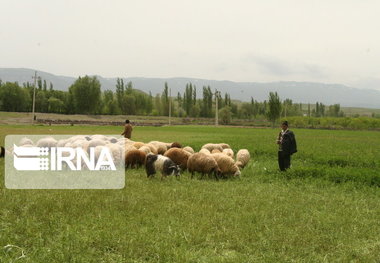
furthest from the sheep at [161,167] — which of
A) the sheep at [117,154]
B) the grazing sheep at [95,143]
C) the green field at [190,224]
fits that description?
the grazing sheep at [95,143]

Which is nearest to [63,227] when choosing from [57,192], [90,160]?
[57,192]

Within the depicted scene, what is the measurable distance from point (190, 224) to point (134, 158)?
8185 mm

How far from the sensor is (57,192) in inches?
398

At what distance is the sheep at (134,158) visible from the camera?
15242mm

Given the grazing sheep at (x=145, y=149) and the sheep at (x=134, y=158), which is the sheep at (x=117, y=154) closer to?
the sheep at (x=134, y=158)

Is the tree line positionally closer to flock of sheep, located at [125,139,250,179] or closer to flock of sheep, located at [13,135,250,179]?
flock of sheep, located at [13,135,250,179]

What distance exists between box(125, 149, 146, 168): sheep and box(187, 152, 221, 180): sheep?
8.92 ft

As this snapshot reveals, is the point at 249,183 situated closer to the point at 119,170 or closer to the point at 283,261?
the point at 119,170

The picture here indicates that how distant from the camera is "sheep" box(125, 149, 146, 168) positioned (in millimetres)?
15242

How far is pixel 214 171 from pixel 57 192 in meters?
5.83

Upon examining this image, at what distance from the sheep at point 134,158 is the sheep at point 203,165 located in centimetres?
272

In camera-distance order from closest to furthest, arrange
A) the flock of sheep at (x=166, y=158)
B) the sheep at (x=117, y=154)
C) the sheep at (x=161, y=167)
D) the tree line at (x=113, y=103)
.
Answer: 1. the sheep at (x=161, y=167)
2. the flock of sheep at (x=166, y=158)
3. the sheep at (x=117, y=154)
4. the tree line at (x=113, y=103)

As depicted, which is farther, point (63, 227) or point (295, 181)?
point (295, 181)

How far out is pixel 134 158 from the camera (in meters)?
15.3
